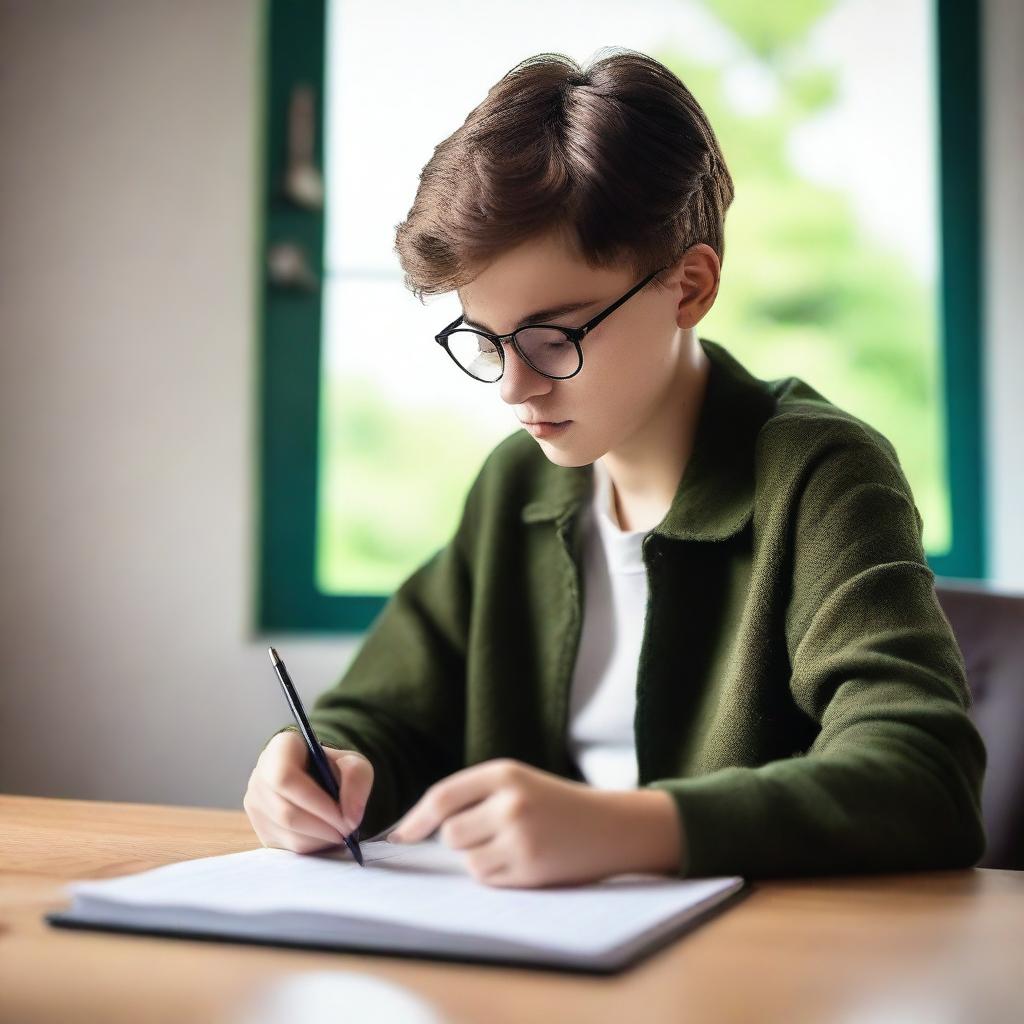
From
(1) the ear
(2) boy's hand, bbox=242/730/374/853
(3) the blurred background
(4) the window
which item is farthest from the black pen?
(4) the window

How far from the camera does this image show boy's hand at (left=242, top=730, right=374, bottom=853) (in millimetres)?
925

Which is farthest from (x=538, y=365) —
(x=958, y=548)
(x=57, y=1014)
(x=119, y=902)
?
(x=958, y=548)

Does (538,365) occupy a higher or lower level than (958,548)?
higher

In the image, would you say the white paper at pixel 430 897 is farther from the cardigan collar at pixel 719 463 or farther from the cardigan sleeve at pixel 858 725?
the cardigan collar at pixel 719 463

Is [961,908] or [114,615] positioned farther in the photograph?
[114,615]

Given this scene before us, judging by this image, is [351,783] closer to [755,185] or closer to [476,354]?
[476,354]

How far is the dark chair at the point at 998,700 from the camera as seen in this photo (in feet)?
4.17

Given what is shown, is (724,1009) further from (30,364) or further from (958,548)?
(30,364)

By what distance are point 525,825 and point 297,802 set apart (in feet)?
0.79

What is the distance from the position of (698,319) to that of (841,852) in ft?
1.87

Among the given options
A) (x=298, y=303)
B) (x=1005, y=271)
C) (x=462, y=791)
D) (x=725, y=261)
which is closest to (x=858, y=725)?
(x=462, y=791)

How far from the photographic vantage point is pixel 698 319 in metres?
1.23

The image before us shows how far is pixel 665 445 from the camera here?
4.30 feet

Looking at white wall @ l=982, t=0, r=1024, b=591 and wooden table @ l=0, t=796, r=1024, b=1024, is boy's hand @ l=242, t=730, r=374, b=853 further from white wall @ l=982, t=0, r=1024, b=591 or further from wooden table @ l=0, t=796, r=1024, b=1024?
white wall @ l=982, t=0, r=1024, b=591
